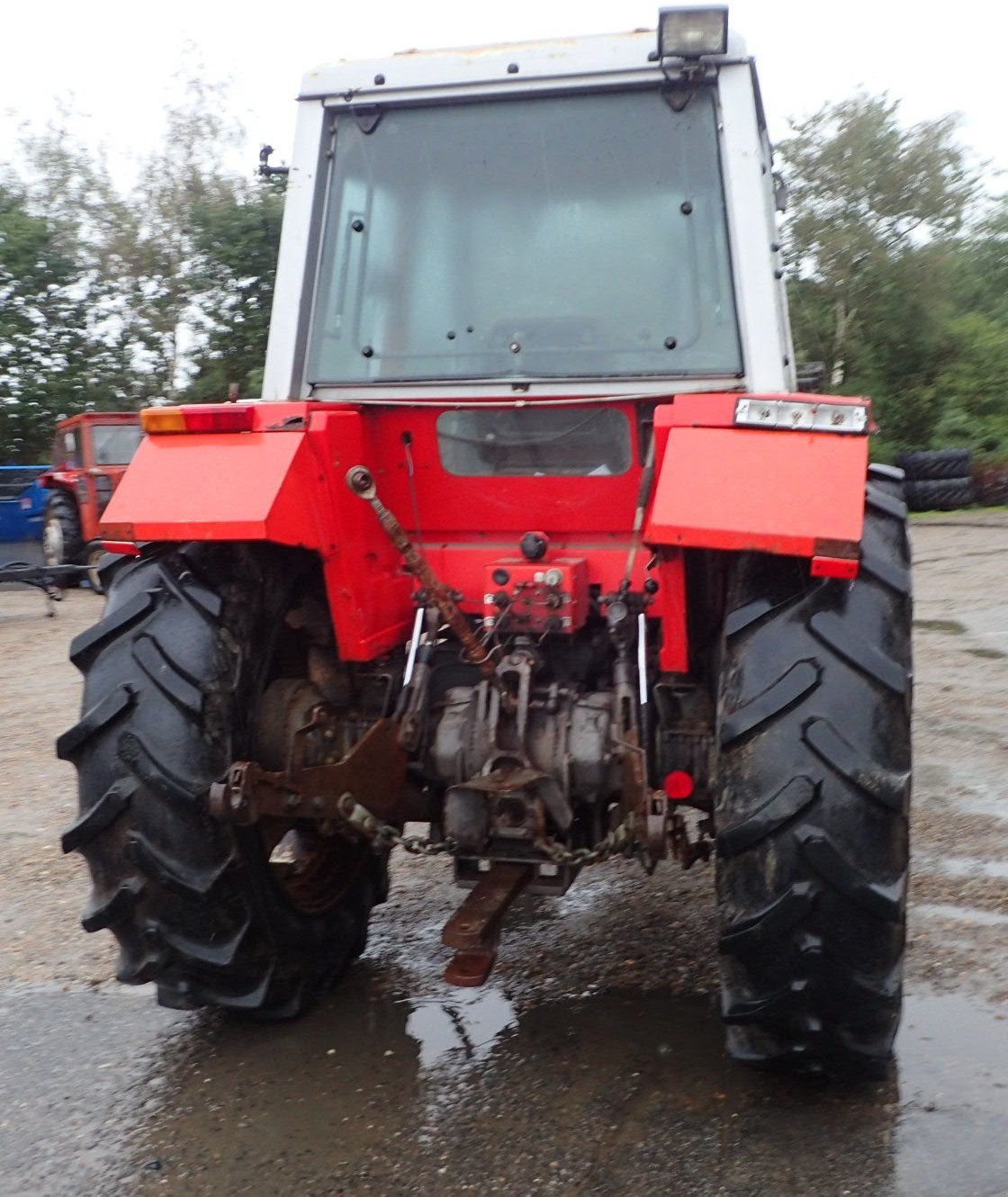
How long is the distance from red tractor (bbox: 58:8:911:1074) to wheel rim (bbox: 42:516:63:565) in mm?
10837

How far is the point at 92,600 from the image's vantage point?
1399 centimetres

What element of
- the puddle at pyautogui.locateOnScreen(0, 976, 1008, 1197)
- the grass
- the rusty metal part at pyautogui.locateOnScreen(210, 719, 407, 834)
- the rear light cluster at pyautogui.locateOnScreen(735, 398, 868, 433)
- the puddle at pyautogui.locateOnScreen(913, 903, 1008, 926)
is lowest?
the puddle at pyautogui.locateOnScreen(0, 976, 1008, 1197)

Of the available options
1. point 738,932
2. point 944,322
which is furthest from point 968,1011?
point 944,322

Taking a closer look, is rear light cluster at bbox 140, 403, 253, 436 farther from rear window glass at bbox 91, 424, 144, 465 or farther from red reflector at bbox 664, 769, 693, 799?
rear window glass at bbox 91, 424, 144, 465

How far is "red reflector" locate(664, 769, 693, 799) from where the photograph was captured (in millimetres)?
3098

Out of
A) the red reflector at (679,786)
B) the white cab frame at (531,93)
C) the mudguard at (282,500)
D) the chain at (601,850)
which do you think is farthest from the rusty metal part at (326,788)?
the white cab frame at (531,93)

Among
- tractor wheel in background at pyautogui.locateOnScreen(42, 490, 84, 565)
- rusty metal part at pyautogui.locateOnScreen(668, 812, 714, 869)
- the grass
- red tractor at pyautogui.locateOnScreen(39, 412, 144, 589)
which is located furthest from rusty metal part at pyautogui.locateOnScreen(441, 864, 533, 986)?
tractor wheel in background at pyautogui.locateOnScreen(42, 490, 84, 565)

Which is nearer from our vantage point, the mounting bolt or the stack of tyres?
the mounting bolt

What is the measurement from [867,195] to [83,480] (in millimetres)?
15140

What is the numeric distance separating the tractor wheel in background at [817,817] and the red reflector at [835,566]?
112mm

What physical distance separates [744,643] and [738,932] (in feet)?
1.91

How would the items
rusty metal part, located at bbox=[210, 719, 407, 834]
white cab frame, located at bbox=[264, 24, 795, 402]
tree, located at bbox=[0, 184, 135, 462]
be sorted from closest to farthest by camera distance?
rusty metal part, located at bbox=[210, 719, 407, 834], white cab frame, located at bbox=[264, 24, 795, 402], tree, located at bbox=[0, 184, 135, 462]

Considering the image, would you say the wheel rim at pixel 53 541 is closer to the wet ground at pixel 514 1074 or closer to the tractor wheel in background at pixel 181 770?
the wet ground at pixel 514 1074

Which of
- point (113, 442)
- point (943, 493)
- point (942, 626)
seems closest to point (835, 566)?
point (942, 626)
